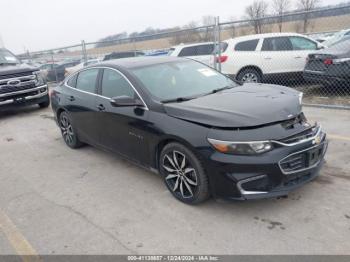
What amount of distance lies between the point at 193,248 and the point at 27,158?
4048mm

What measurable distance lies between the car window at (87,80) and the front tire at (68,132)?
0.70m

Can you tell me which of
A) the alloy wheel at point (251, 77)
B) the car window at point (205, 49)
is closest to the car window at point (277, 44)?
the alloy wheel at point (251, 77)

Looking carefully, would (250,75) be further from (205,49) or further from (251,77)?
(205,49)

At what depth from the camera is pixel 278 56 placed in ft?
31.8

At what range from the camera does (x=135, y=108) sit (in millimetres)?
4270

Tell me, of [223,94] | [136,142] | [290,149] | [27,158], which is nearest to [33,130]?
[27,158]

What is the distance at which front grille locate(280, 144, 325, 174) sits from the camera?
3.34 metres

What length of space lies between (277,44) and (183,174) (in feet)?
23.8

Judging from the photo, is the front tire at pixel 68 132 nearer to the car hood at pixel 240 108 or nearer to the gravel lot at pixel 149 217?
the gravel lot at pixel 149 217

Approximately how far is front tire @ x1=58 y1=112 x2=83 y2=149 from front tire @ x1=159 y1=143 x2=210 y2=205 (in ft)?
8.33

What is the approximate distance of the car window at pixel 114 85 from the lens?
4.50m

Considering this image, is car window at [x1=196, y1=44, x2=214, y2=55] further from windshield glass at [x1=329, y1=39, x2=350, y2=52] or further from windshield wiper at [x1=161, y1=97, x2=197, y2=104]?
windshield wiper at [x1=161, y1=97, x2=197, y2=104]

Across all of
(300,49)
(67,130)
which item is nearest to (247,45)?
(300,49)

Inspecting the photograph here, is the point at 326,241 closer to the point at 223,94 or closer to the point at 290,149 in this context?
the point at 290,149
